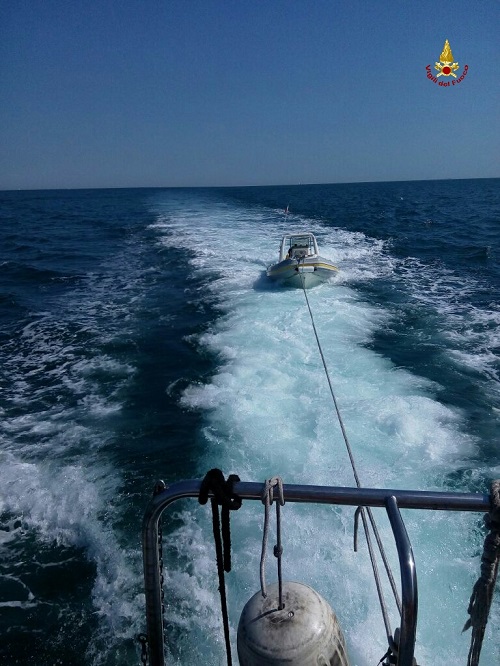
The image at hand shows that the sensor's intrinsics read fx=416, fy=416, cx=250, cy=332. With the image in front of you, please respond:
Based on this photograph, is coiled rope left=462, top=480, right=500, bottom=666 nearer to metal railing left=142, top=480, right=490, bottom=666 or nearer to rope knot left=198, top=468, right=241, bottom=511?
metal railing left=142, top=480, right=490, bottom=666

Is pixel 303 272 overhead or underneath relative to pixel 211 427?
overhead

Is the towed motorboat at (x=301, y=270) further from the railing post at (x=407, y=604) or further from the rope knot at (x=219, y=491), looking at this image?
the railing post at (x=407, y=604)

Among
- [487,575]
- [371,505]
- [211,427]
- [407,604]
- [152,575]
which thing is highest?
[371,505]

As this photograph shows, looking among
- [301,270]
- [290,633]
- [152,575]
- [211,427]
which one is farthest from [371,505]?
[301,270]

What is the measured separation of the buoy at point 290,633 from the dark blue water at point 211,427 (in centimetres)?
267

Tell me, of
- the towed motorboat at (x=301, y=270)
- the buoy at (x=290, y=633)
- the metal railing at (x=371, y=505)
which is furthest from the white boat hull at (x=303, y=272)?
the metal railing at (x=371, y=505)

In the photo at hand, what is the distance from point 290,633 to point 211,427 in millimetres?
5862

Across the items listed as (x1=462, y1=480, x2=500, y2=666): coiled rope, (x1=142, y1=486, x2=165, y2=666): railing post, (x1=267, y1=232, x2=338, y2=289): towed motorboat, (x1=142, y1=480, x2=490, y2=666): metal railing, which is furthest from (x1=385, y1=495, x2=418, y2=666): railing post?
(x1=267, y1=232, x2=338, y2=289): towed motorboat

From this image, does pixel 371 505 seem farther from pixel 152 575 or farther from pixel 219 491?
pixel 152 575

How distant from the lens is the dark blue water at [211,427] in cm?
450

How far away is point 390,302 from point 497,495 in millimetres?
13152

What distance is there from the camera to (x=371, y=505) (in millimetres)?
1589

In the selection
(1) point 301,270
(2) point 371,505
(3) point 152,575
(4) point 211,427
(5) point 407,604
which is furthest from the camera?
(1) point 301,270

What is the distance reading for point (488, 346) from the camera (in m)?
10.5
